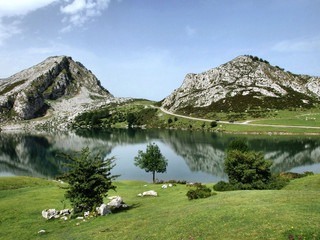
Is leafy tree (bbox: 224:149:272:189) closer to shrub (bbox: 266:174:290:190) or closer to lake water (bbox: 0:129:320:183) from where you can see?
shrub (bbox: 266:174:290:190)

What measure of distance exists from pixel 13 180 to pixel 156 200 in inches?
1423

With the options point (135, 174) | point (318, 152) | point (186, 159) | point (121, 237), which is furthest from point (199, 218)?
point (318, 152)

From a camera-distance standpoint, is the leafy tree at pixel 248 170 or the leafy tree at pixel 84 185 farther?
the leafy tree at pixel 248 170

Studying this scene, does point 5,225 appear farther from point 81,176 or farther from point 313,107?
point 313,107

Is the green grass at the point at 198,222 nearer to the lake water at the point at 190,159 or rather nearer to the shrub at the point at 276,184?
the shrub at the point at 276,184

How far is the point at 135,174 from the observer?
7975 centimetres

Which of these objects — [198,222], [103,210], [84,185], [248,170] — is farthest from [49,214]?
[248,170]

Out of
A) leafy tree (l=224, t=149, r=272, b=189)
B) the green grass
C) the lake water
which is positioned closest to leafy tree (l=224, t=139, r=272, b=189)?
leafy tree (l=224, t=149, r=272, b=189)

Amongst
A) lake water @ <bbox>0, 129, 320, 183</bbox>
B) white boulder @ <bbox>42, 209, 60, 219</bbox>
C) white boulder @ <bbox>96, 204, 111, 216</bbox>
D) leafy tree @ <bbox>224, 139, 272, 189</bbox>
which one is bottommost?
lake water @ <bbox>0, 129, 320, 183</bbox>

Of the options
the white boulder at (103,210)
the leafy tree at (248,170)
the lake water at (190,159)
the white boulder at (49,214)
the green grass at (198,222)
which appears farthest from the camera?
the lake water at (190,159)

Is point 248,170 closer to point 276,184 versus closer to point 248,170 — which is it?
point 248,170

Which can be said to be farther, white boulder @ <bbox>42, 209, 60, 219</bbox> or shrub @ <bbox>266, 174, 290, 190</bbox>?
shrub @ <bbox>266, 174, 290, 190</bbox>

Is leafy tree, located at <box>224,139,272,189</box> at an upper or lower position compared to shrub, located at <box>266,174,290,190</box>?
upper

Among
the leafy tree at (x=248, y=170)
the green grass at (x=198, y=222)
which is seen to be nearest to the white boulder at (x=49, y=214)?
the green grass at (x=198, y=222)
